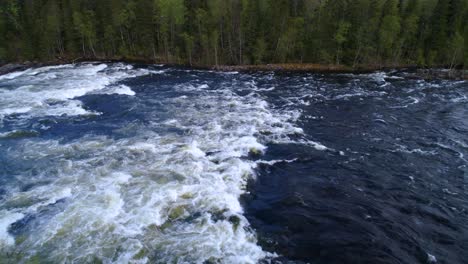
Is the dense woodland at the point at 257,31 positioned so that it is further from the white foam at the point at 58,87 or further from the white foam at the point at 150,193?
the white foam at the point at 150,193

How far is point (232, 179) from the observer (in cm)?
1953

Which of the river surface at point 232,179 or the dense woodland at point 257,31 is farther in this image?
the dense woodland at point 257,31

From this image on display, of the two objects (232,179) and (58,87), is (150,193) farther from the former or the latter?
(58,87)

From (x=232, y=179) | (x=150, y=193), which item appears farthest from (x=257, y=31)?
(x=150, y=193)

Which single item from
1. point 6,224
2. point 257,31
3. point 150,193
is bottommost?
point 6,224

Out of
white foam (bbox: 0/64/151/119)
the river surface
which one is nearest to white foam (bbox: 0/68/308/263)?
the river surface

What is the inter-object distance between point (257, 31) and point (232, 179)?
3984 centimetres

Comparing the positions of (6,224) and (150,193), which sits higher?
(150,193)

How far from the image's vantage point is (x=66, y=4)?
6150 cm

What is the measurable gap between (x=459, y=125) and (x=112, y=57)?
2103 inches

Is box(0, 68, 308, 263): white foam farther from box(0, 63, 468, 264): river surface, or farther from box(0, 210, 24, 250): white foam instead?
box(0, 210, 24, 250): white foam

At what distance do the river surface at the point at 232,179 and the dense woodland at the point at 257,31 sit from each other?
745 inches

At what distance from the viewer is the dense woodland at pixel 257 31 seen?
51.8 m

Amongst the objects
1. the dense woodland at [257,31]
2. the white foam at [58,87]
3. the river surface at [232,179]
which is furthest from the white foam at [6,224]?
the dense woodland at [257,31]
